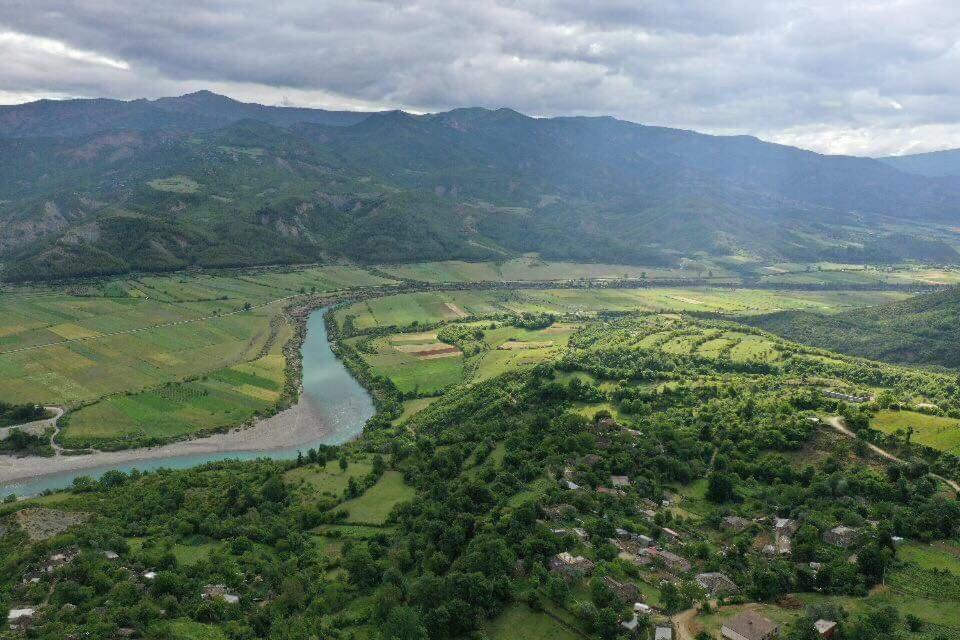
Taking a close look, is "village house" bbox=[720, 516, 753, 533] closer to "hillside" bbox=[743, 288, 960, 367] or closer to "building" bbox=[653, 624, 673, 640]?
"building" bbox=[653, 624, 673, 640]

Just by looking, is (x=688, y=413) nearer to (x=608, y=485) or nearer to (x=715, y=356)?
(x=608, y=485)

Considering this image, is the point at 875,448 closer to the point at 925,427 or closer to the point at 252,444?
the point at 925,427

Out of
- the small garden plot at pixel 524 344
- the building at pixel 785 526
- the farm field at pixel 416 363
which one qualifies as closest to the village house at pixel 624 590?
the building at pixel 785 526

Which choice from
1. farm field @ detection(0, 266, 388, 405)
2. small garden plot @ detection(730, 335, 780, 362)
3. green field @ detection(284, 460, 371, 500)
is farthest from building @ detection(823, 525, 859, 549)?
farm field @ detection(0, 266, 388, 405)

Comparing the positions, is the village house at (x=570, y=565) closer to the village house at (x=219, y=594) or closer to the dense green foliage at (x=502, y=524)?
the dense green foliage at (x=502, y=524)

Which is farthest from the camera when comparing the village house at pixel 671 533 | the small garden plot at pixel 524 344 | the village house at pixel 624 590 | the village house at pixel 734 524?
the small garden plot at pixel 524 344

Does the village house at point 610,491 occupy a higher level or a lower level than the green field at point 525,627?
higher

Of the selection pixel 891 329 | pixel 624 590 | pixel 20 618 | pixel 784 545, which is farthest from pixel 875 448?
pixel 891 329
